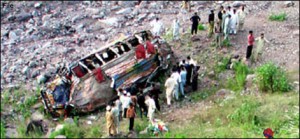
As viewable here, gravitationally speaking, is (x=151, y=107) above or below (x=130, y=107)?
below

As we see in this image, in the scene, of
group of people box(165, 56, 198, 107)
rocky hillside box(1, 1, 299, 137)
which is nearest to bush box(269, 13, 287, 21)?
rocky hillside box(1, 1, 299, 137)

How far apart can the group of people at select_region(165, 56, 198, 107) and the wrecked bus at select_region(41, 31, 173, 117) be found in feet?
3.10

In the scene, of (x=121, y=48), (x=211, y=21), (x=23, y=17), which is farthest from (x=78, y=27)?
(x=211, y=21)

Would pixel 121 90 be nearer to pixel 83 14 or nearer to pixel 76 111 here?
pixel 76 111

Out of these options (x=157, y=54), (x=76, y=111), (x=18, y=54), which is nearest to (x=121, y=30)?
(x=18, y=54)

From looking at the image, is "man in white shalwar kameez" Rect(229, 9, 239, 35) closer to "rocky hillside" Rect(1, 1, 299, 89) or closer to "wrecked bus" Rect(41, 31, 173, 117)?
"rocky hillside" Rect(1, 1, 299, 89)

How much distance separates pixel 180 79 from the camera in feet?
40.0

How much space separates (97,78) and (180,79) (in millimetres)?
2106

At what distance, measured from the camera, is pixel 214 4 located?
1995 centimetres

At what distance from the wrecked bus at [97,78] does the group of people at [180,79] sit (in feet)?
3.10

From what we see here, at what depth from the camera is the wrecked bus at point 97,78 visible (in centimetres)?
1220

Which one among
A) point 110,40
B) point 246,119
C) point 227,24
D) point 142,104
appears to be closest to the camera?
point 246,119

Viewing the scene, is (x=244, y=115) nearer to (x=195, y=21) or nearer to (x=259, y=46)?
(x=259, y=46)

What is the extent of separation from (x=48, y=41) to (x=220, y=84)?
7295 mm
